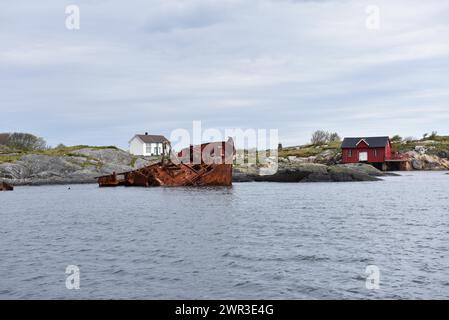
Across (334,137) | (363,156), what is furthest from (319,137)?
(363,156)

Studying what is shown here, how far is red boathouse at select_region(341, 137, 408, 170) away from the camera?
375 feet

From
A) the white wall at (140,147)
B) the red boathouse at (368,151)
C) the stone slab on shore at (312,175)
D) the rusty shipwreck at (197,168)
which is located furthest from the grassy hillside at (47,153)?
the red boathouse at (368,151)

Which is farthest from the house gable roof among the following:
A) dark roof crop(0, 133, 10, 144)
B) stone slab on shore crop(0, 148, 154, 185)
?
dark roof crop(0, 133, 10, 144)

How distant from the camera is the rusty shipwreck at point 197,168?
→ 68.2 metres

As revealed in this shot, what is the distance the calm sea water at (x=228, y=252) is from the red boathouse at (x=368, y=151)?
7608 centimetres

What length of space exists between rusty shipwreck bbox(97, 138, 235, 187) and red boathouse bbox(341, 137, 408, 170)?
5220 cm

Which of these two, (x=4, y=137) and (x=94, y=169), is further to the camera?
(x=4, y=137)

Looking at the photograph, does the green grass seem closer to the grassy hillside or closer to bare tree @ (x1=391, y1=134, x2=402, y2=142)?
the grassy hillside

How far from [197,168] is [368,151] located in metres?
56.6

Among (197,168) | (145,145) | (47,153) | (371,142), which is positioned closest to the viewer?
(197,168)

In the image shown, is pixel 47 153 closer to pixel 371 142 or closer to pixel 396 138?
pixel 371 142

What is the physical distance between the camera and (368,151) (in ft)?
377

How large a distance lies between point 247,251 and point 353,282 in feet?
20.9

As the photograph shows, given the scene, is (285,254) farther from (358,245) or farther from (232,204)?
(232,204)
